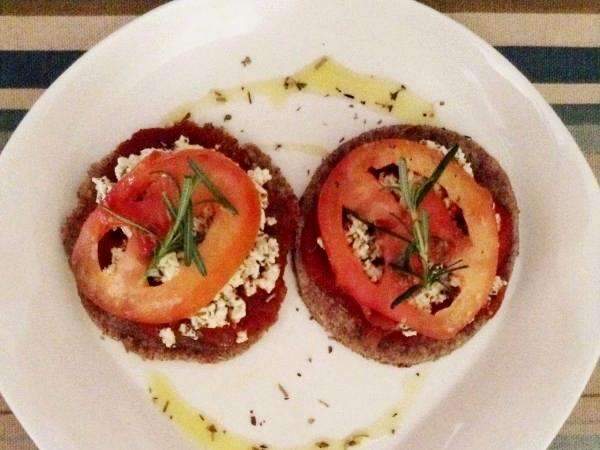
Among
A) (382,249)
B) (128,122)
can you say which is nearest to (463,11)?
(382,249)

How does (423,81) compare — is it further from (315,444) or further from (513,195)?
(315,444)

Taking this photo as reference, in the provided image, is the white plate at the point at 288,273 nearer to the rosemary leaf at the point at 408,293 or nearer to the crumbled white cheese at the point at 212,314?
the crumbled white cheese at the point at 212,314

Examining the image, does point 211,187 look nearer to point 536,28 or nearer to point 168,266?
point 168,266

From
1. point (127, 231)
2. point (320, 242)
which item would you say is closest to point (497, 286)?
point (320, 242)

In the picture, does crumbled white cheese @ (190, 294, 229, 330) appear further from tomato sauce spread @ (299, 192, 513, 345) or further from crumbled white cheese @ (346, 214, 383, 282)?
crumbled white cheese @ (346, 214, 383, 282)

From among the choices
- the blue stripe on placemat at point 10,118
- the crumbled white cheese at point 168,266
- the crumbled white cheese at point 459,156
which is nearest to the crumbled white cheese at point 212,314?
the crumbled white cheese at point 168,266

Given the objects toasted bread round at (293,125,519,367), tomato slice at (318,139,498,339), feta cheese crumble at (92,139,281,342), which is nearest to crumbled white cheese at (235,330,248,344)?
feta cheese crumble at (92,139,281,342)
